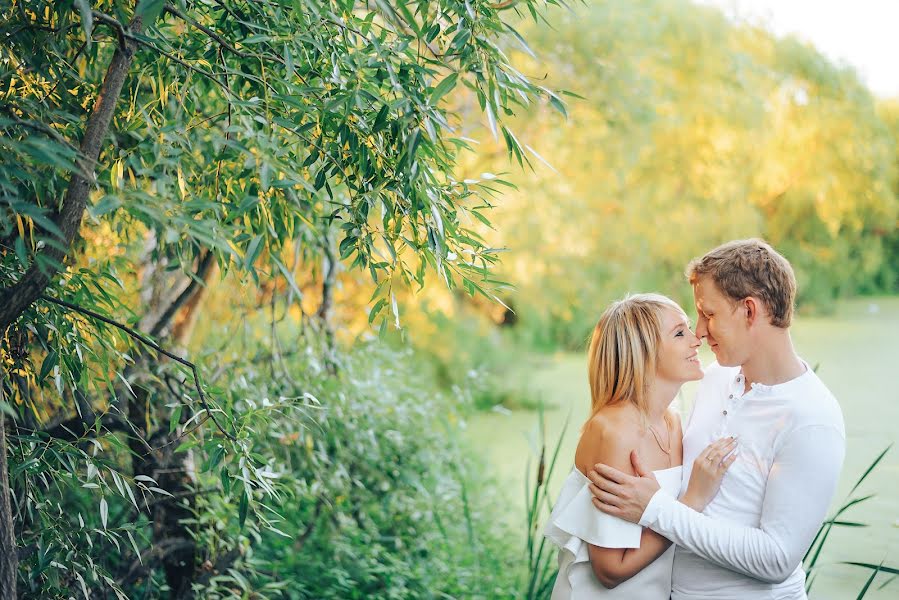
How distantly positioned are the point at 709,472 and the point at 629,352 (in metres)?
0.29

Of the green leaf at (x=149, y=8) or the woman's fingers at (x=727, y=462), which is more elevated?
the green leaf at (x=149, y=8)

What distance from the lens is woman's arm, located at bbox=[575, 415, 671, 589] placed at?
1.68 metres

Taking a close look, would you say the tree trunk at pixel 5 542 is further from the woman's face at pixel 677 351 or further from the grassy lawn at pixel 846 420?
the grassy lawn at pixel 846 420

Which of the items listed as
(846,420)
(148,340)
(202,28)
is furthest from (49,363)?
(846,420)

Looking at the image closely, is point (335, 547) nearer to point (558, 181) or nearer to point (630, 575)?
point (630, 575)

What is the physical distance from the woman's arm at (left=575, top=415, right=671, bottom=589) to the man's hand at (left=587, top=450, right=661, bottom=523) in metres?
0.03

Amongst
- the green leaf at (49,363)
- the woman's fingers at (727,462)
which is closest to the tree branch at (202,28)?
the green leaf at (49,363)

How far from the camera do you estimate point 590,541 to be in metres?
1.70

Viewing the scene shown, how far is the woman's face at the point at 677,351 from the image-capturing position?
1.78 meters

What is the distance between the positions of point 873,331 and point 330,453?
6.52 m

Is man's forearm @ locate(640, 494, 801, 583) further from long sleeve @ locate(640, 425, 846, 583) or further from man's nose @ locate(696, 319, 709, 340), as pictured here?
man's nose @ locate(696, 319, 709, 340)

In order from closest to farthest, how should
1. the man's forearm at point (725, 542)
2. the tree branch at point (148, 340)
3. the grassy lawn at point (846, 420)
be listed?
1. the tree branch at point (148, 340)
2. the man's forearm at point (725, 542)
3. the grassy lawn at point (846, 420)

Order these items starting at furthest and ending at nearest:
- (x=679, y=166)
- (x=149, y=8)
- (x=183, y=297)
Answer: (x=679, y=166) < (x=183, y=297) < (x=149, y=8)

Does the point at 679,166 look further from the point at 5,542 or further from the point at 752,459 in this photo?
the point at 5,542
